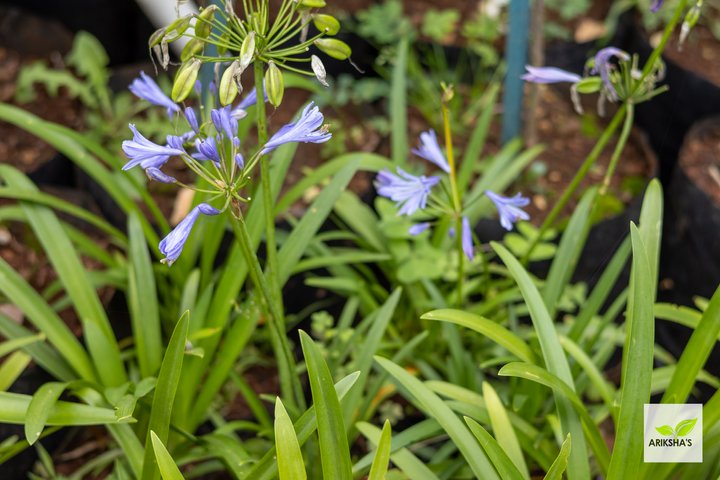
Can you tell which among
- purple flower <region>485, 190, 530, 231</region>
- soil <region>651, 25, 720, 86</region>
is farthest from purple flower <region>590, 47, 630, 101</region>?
soil <region>651, 25, 720, 86</region>

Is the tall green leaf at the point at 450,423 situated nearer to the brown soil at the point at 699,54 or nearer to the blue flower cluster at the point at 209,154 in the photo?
the blue flower cluster at the point at 209,154

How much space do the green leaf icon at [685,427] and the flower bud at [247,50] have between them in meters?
0.97

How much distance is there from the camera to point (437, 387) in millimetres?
1554

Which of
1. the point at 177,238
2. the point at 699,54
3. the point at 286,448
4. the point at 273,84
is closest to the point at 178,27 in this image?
the point at 273,84

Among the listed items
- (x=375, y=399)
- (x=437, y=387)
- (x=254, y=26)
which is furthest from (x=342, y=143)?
(x=254, y=26)

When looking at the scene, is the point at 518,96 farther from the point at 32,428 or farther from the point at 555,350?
the point at 32,428

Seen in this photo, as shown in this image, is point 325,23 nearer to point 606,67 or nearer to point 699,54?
point 606,67

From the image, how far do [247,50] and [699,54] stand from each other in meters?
2.32

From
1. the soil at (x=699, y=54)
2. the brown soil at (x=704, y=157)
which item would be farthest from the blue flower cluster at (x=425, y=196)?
the soil at (x=699, y=54)

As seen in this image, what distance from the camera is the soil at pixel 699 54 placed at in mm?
2824

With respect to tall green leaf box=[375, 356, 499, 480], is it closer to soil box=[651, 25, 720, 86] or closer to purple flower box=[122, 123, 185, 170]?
purple flower box=[122, 123, 185, 170]

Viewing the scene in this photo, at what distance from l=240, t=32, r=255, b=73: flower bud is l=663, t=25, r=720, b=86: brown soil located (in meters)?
2.14

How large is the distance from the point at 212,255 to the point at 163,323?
310 mm

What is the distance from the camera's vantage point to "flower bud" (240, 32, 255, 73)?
3.52 ft
